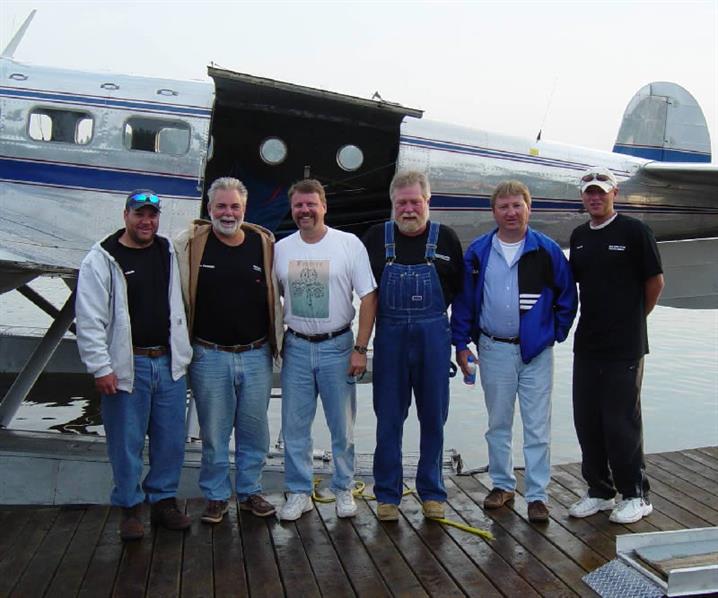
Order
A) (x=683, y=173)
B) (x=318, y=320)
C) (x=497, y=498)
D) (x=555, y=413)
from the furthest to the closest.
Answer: (x=555, y=413) → (x=683, y=173) → (x=497, y=498) → (x=318, y=320)

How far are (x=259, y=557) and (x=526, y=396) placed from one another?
5.15 ft

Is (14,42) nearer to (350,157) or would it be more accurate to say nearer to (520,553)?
(350,157)

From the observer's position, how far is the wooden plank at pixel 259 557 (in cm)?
327

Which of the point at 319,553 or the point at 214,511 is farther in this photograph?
the point at 214,511

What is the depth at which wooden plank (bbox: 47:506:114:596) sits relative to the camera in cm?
326

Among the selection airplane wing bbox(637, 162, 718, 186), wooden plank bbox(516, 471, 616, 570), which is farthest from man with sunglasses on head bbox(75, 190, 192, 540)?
airplane wing bbox(637, 162, 718, 186)

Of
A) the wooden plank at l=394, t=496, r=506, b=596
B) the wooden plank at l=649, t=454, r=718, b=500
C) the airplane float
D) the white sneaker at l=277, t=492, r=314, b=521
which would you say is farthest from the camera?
the airplane float

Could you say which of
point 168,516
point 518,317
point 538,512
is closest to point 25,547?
point 168,516

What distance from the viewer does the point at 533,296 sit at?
3920 mm

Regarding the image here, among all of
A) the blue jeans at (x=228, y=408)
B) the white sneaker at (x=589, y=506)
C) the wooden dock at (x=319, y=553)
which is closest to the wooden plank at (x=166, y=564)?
the wooden dock at (x=319, y=553)

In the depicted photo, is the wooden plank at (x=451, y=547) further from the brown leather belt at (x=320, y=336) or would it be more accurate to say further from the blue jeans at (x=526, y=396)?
the brown leather belt at (x=320, y=336)

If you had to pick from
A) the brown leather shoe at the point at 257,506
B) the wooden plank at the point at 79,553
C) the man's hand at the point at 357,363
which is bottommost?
the wooden plank at the point at 79,553

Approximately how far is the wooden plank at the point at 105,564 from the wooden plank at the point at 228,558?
1.45 ft

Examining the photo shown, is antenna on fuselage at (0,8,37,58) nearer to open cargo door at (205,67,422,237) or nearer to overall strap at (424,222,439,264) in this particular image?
open cargo door at (205,67,422,237)
